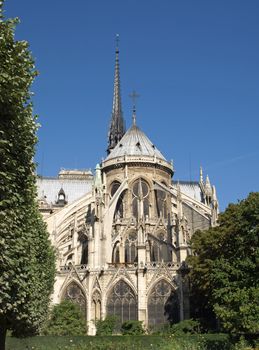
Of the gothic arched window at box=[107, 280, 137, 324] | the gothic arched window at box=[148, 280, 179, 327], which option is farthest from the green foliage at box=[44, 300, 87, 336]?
the gothic arched window at box=[148, 280, 179, 327]

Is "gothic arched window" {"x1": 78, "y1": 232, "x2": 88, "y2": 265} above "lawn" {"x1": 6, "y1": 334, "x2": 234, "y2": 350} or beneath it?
above

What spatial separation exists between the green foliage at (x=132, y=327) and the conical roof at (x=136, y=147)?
79.6 feet

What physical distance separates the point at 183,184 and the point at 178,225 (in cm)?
3395

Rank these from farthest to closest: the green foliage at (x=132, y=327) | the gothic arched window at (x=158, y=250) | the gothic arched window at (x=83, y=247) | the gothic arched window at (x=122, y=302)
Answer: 1. the gothic arched window at (x=83, y=247)
2. the gothic arched window at (x=158, y=250)
3. the gothic arched window at (x=122, y=302)
4. the green foliage at (x=132, y=327)

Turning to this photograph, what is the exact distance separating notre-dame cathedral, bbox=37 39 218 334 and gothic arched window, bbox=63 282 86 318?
9 centimetres

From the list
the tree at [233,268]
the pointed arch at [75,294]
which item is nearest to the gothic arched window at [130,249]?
the pointed arch at [75,294]

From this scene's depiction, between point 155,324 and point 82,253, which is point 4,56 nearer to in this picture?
point 155,324

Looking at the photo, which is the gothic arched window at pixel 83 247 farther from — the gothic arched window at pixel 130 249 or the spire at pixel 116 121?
the spire at pixel 116 121

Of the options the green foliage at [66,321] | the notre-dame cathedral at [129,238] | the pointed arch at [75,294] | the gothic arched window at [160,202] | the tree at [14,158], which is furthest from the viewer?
the gothic arched window at [160,202]

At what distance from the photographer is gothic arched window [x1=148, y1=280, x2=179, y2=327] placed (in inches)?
1715

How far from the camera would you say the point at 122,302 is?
1727 inches

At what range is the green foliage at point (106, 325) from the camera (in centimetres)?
4038

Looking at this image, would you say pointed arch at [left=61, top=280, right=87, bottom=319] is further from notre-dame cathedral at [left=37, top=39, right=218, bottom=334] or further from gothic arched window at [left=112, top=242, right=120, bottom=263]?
gothic arched window at [left=112, top=242, right=120, bottom=263]

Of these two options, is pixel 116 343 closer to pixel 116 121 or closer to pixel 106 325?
pixel 106 325
